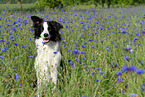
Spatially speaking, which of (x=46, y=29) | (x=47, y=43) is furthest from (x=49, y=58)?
(x=46, y=29)

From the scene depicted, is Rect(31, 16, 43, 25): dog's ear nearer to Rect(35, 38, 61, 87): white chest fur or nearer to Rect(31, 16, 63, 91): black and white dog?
Rect(31, 16, 63, 91): black and white dog

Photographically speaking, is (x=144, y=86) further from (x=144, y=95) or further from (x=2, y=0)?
(x=2, y=0)

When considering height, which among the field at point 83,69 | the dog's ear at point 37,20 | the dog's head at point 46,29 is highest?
the dog's ear at point 37,20

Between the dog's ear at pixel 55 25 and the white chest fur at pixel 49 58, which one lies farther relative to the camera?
the dog's ear at pixel 55 25

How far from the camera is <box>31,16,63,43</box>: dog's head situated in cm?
262

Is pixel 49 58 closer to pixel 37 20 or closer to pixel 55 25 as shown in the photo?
pixel 55 25

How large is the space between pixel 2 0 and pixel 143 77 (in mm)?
106418

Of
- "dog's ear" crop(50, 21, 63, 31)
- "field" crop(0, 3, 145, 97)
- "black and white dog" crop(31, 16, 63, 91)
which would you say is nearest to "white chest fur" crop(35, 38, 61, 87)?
"black and white dog" crop(31, 16, 63, 91)

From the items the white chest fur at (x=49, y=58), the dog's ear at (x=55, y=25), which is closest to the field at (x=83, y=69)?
the white chest fur at (x=49, y=58)

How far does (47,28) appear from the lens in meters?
2.68

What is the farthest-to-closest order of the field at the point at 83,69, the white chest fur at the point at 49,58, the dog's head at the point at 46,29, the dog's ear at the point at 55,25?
the dog's ear at the point at 55,25, the dog's head at the point at 46,29, the white chest fur at the point at 49,58, the field at the point at 83,69

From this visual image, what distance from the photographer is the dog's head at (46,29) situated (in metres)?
2.62

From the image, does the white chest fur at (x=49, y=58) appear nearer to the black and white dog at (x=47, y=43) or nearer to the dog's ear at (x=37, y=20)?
the black and white dog at (x=47, y=43)

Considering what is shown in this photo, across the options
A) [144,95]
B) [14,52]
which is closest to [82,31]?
[14,52]
